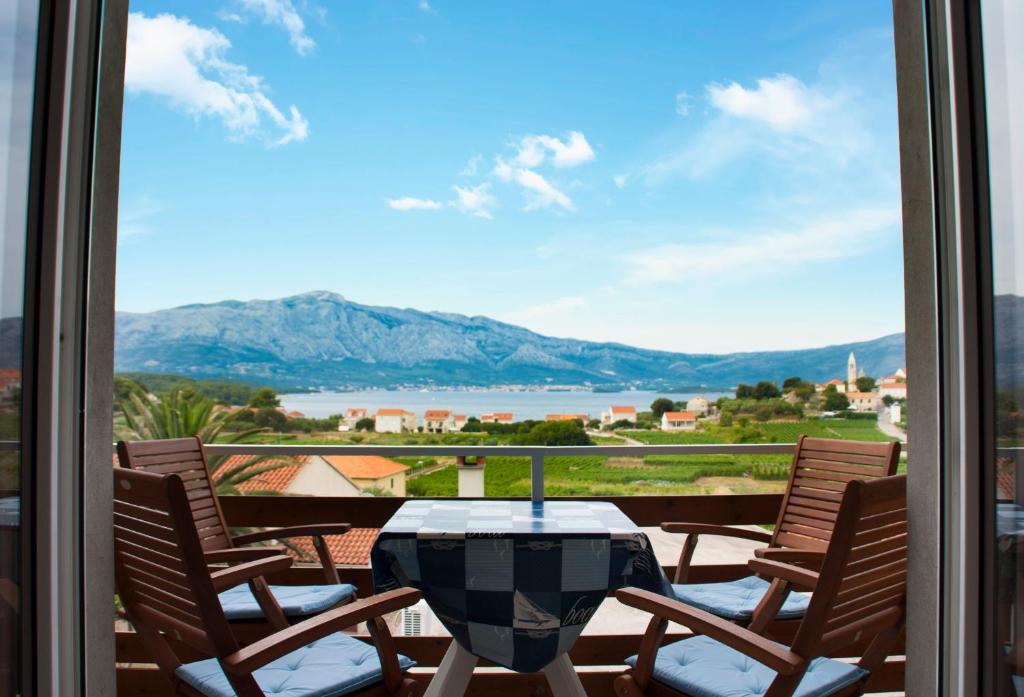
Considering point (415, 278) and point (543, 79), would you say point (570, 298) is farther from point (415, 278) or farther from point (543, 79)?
point (543, 79)

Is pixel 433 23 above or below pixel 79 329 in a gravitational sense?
above

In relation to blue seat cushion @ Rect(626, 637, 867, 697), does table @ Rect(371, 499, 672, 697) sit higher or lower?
higher

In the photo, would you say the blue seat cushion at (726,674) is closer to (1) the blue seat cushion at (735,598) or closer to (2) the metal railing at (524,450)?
(1) the blue seat cushion at (735,598)

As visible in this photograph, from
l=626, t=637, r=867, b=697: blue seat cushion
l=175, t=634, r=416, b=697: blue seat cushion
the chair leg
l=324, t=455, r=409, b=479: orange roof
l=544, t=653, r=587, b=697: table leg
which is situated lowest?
l=544, t=653, r=587, b=697: table leg

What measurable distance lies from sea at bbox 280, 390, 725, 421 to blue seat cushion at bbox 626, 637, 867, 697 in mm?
14185

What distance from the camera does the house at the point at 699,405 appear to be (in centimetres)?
1628

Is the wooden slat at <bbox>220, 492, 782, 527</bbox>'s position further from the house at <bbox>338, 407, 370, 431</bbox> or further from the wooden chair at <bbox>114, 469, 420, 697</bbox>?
the house at <bbox>338, 407, 370, 431</bbox>

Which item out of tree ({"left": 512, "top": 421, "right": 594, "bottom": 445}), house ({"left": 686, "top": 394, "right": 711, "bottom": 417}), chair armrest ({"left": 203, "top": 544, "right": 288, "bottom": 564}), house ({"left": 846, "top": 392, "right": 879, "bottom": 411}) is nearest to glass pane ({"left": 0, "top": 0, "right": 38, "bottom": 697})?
chair armrest ({"left": 203, "top": 544, "right": 288, "bottom": 564})

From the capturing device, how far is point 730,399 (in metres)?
16.5

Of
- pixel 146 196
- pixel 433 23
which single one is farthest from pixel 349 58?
pixel 146 196

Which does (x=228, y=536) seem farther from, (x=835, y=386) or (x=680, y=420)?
(x=835, y=386)

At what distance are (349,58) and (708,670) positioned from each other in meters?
19.3

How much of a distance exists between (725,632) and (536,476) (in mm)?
1244

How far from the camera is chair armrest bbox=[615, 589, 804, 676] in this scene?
1498 millimetres
